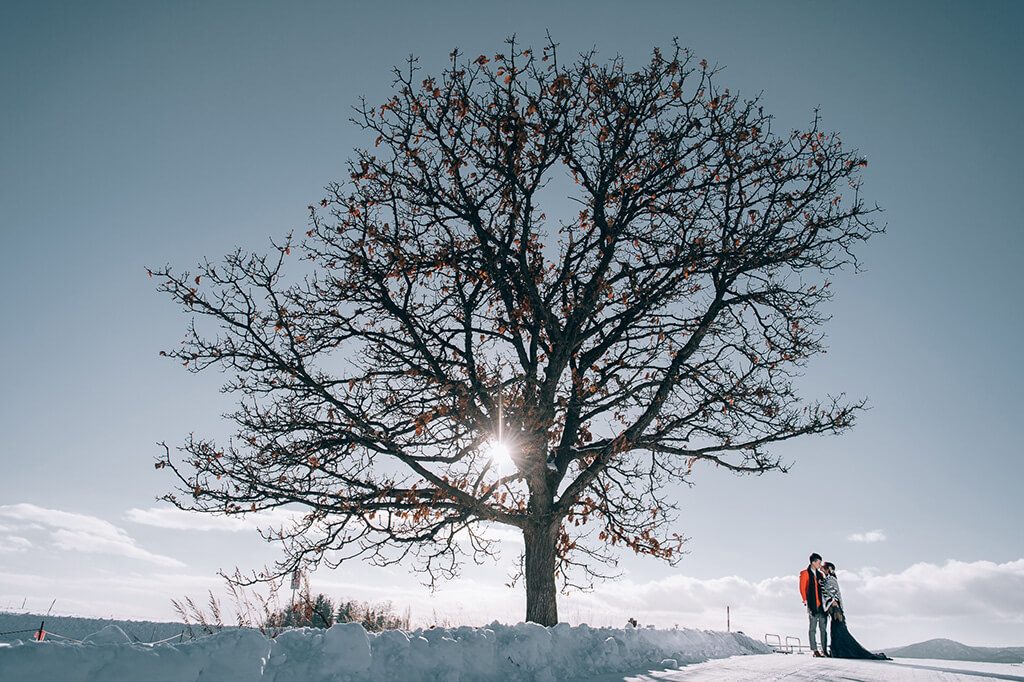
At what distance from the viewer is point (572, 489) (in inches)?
416

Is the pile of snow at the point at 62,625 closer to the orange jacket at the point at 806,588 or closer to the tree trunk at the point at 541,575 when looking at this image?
the tree trunk at the point at 541,575

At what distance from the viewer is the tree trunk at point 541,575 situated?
9906 mm

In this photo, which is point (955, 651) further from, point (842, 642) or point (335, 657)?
point (335, 657)

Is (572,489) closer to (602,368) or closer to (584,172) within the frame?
(602,368)

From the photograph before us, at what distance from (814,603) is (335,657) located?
12319mm

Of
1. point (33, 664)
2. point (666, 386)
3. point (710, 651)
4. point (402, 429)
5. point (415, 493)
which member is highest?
point (666, 386)

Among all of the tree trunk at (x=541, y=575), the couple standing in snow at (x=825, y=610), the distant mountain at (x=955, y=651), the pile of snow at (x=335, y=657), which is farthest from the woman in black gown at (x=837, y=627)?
the distant mountain at (x=955, y=651)

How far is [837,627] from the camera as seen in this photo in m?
12.8

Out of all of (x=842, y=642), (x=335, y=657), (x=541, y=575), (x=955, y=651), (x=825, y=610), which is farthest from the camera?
(x=955, y=651)

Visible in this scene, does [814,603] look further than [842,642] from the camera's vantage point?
Yes

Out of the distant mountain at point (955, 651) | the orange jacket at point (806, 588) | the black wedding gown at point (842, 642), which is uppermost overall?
the orange jacket at point (806, 588)

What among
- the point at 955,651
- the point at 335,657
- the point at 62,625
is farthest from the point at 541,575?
the point at 955,651

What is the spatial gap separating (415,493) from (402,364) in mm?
2231

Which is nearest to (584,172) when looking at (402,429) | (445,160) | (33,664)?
(445,160)
